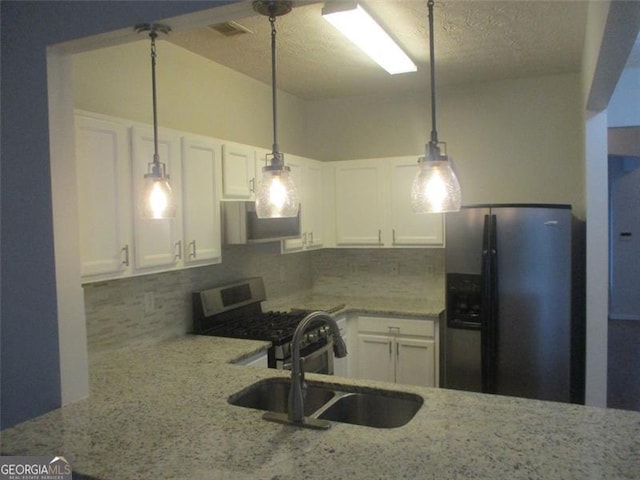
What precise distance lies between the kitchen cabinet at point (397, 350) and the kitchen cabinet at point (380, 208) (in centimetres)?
67

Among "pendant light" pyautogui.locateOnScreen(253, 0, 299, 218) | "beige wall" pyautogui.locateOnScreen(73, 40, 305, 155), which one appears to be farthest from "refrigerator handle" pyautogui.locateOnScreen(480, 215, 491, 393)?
"pendant light" pyautogui.locateOnScreen(253, 0, 299, 218)

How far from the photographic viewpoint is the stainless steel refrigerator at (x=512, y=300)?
3352mm

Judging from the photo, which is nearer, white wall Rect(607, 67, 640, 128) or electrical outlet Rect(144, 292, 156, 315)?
electrical outlet Rect(144, 292, 156, 315)

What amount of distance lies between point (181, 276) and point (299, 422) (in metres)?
1.69

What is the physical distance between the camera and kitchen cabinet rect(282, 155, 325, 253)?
3815 millimetres

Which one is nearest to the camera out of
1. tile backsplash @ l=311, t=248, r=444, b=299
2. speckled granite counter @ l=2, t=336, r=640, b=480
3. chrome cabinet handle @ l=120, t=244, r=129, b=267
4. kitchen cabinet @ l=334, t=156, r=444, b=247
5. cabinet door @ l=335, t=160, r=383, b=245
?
speckled granite counter @ l=2, t=336, r=640, b=480

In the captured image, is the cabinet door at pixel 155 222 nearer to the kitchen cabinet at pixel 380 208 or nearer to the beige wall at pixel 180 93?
the beige wall at pixel 180 93

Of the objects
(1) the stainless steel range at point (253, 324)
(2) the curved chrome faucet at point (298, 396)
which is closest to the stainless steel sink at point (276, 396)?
(2) the curved chrome faucet at point (298, 396)

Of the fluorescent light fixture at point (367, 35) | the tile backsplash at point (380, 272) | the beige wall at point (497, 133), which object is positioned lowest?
the tile backsplash at point (380, 272)

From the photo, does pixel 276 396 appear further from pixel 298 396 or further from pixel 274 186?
pixel 274 186

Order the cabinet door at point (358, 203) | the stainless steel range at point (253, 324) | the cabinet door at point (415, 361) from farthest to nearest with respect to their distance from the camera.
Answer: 1. the cabinet door at point (358, 203)
2. the cabinet door at point (415, 361)
3. the stainless steel range at point (253, 324)

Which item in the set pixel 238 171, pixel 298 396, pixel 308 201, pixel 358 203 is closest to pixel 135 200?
pixel 238 171

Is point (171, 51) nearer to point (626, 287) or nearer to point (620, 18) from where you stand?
point (620, 18)

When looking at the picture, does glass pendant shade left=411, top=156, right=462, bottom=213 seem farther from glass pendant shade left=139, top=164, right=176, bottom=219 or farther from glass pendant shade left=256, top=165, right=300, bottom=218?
glass pendant shade left=139, top=164, right=176, bottom=219
